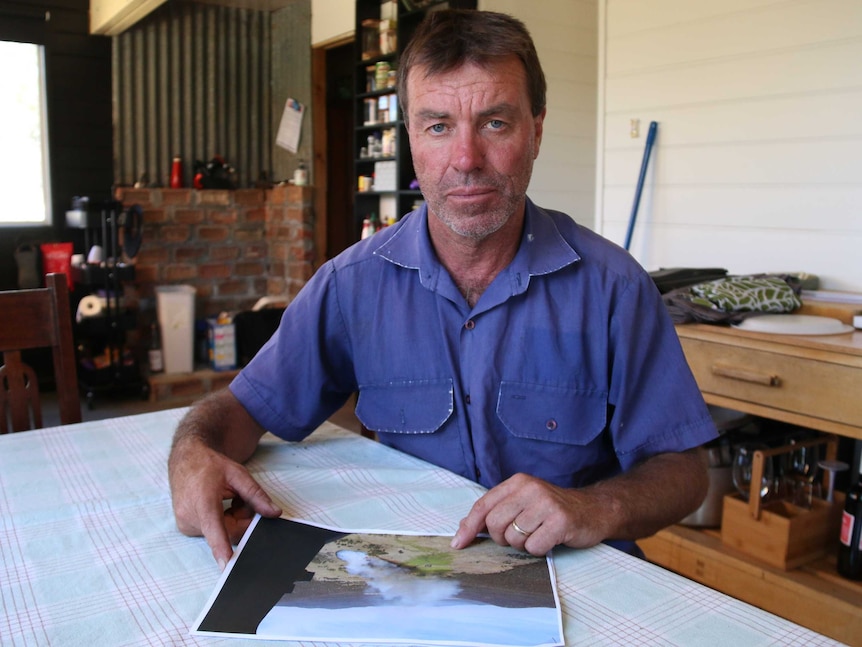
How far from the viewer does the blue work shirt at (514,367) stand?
124 centimetres

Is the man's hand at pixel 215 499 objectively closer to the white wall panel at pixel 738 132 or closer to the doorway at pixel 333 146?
the white wall panel at pixel 738 132

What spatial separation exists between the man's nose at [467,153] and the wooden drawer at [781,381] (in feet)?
3.79

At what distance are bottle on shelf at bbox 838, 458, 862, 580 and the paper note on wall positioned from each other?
4.38m

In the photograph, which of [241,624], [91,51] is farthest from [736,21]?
[91,51]

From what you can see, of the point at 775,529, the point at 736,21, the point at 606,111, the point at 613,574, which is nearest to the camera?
the point at 613,574

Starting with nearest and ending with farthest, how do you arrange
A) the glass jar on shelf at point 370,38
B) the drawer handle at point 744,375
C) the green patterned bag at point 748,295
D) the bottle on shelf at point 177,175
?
the drawer handle at point 744,375
the green patterned bag at point 748,295
the glass jar on shelf at point 370,38
the bottle on shelf at point 177,175

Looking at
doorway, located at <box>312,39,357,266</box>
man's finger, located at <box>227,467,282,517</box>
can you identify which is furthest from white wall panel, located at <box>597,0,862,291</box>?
doorway, located at <box>312,39,357,266</box>

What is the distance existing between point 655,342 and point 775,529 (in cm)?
109

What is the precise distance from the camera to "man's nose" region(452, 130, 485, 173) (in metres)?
1.24

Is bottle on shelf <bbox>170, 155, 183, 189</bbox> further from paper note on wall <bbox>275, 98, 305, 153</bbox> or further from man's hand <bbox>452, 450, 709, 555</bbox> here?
man's hand <bbox>452, 450, 709, 555</bbox>

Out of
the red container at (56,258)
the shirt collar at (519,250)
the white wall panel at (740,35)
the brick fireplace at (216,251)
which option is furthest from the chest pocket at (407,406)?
the red container at (56,258)

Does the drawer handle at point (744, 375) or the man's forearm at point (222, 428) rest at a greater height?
the man's forearm at point (222, 428)

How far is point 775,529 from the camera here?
204cm

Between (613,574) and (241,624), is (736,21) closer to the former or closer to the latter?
(613,574)
